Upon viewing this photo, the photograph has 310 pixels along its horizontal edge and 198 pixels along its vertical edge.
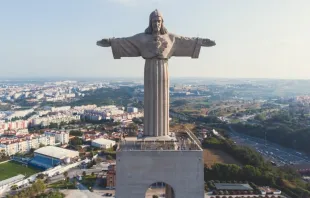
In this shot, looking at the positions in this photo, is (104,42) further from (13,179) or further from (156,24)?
(13,179)

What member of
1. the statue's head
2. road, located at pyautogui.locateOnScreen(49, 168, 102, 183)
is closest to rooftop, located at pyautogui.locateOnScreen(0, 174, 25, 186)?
road, located at pyautogui.locateOnScreen(49, 168, 102, 183)

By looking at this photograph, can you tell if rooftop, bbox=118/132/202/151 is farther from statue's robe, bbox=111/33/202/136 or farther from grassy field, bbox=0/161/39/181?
grassy field, bbox=0/161/39/181

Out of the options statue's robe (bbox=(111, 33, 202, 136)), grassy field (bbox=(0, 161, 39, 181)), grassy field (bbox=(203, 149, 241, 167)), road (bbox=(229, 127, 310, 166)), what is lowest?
grassy field (bbox=(0, 161, 39, 181))

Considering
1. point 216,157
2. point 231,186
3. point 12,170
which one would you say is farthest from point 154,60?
point 12,170

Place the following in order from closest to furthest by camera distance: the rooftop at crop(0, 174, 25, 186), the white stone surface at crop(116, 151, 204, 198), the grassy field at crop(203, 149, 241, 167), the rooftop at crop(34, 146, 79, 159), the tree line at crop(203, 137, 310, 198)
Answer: the white stone surface at crop(116, 151, 204, 198), the tree line at crop(203, 137, 310, 198), the rooftop at crop(0, 174, 25, 186), the grassy field at crop(203, 149, 241, 167), the rooftop at crop(34, 146, 79, 159)

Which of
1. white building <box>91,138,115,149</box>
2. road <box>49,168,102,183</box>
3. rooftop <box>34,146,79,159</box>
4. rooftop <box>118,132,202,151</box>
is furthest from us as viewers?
white building <box>91,138,115,149</box>

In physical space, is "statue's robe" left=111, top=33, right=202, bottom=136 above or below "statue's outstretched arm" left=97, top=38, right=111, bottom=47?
below

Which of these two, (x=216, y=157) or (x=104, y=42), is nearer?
(x=104, y=42)

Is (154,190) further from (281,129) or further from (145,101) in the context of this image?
(281,129)
